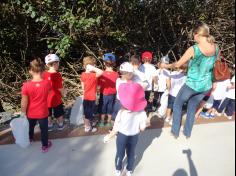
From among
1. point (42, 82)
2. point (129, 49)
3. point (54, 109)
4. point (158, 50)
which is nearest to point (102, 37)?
point (129, 49)

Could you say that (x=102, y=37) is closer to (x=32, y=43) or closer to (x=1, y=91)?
(x=32, y=43)

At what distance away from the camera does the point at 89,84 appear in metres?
5.01

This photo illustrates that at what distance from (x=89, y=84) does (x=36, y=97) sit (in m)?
0.99

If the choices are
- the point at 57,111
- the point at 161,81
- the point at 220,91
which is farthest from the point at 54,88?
the point at 220,91

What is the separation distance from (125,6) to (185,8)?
4.60ft

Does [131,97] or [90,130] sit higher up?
[131,97]

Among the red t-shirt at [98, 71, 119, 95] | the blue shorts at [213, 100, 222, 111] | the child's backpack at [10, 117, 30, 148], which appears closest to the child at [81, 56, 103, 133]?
the red t-shirt at [98, 71, 119, 95]

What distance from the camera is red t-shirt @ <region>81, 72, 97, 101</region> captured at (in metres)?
4.99

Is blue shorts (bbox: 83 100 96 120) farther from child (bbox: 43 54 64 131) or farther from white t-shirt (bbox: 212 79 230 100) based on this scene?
white t-shirt (bbox: 212 79 230 100)

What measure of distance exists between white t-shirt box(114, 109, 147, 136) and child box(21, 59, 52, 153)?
3.72ft

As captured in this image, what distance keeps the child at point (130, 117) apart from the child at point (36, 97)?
1.11 metres

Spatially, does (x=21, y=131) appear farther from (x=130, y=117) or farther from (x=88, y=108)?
(x=130, y=117)

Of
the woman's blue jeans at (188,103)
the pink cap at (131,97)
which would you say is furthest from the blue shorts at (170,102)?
the pink cap at (131,97)

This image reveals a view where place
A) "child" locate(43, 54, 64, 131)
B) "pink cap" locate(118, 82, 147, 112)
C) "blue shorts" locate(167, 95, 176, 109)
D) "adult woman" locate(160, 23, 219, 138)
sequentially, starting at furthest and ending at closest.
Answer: "blue shorts" locate(167, 95, 176, 109) < "child" locate(43, 54, 64, 131) < "pink cap" locate(118, 82, 147, 112) < "adult woman" locate(160, 23, 219, 138)
